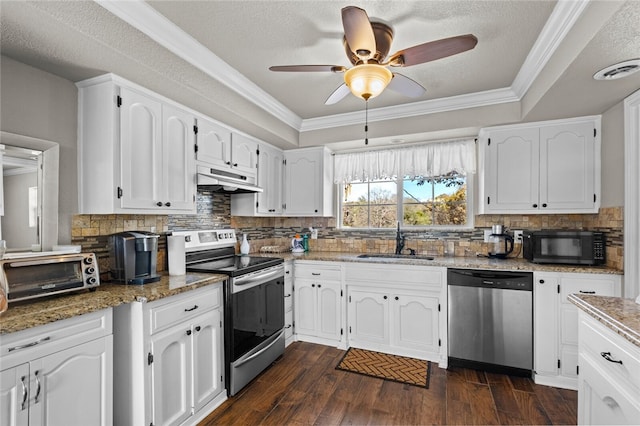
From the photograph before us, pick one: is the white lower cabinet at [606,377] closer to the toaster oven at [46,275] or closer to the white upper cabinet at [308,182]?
the toaster oven at [46,275]

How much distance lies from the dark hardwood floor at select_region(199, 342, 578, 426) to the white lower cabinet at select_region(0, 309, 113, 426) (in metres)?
0.78

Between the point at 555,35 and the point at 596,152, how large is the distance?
1.34 m

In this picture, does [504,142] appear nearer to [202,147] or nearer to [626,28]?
[626,28]

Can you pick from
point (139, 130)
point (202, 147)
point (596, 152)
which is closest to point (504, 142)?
point (596, 152)

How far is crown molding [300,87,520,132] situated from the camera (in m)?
2.84

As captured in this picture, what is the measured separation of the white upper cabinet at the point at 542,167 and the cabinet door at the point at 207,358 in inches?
103

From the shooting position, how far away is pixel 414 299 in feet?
9.60

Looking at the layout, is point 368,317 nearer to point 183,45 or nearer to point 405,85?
point 405,85

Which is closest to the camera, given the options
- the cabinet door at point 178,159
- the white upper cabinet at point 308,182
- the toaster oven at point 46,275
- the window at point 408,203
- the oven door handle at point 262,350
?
the toaster oven at point 46,275

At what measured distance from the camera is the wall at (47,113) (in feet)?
5.63

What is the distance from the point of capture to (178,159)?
2.40 metres

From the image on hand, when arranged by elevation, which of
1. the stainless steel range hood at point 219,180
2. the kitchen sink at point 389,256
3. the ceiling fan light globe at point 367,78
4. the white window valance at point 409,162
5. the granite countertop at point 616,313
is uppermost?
the ceiling fan light globe at point 367,78

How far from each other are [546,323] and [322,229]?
8.07 feet

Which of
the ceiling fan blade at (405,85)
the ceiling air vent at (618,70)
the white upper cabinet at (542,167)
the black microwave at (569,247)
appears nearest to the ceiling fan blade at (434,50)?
the ceiling fan blade at (405,85)
